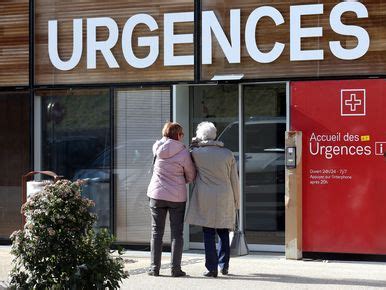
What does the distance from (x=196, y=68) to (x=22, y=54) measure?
289cm

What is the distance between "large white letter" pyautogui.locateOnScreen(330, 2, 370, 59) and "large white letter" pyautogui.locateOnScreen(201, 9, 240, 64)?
1.35 meters

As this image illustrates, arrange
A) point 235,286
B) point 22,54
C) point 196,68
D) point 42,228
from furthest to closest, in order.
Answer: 1. point 22,54
2. point 196,68
3. point 235,286
4. point 42,228

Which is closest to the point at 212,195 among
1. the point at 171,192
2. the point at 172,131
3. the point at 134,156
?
the point at 171,192

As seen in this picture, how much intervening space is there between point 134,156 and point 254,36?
101 inches

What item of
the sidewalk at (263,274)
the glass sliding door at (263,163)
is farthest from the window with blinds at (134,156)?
the glass sliding door at (263,163)

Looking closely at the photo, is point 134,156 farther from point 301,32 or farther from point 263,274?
point 263,274

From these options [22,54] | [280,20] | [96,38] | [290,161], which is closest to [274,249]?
[290,161]

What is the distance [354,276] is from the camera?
1002 centimetres

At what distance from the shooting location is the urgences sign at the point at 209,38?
11234 millimetres

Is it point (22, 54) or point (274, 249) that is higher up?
point (22, 54)

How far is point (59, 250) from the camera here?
A: 791cm

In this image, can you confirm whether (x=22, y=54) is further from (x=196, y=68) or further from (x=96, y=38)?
(x=196, y=68)

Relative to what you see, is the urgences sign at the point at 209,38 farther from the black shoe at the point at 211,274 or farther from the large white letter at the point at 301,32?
the black shoe at the point at 211,274

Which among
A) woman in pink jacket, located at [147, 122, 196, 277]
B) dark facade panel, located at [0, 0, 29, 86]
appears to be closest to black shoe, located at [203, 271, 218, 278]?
woman in pink jacket, located at [147, 122, 196, 277]
